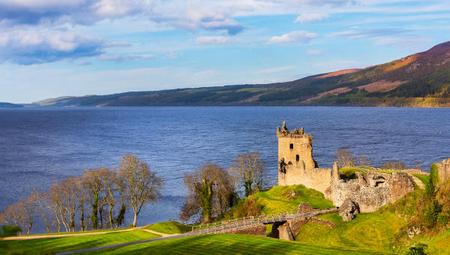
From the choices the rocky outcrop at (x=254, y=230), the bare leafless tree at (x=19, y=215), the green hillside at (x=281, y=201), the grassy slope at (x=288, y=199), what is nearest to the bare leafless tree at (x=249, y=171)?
the green hillside at (x=281, y=201)

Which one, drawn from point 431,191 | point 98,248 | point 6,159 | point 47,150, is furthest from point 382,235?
point 47,150

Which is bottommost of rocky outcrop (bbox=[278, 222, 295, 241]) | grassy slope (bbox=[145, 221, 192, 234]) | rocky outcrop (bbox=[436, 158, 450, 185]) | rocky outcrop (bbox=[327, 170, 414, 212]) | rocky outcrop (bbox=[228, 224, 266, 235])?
rocky outcrop (bbox=[278, 222, 295, 241])

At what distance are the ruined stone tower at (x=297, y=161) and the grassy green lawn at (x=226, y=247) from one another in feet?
85.0

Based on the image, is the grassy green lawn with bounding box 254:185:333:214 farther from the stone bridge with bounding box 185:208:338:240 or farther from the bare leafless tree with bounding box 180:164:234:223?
the bare leafless tree with bounding box 180:164:234:223

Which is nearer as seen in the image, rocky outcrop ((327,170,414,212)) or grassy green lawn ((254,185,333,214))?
rocky outcrop ((327,170,414,212))

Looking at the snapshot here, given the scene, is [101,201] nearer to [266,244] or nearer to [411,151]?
[266,244]

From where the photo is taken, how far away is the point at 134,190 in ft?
253

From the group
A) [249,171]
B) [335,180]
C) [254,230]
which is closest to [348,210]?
[335,180]

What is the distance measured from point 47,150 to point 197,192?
9858 cm

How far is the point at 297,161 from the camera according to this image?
78.9 m

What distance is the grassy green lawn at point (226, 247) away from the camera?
44.5 metres

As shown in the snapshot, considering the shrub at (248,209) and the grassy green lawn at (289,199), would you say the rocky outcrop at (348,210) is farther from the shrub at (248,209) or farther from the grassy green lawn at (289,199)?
the shrub at (248,209)

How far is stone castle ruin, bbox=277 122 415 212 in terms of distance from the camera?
61.0m

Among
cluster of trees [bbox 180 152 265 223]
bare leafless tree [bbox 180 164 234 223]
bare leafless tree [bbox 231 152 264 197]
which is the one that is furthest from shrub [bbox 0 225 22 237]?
bare leafless tree [bbox 231 152 264 197]
